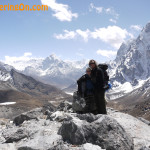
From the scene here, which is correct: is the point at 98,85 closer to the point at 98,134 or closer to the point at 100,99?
the point at 100,99

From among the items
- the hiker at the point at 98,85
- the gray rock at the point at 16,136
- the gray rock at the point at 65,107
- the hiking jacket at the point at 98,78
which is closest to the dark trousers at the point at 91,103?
the hiker at the point at 98,85

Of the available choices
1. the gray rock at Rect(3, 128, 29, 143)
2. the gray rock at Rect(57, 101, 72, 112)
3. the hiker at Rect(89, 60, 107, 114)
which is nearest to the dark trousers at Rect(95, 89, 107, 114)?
the hiker at Rect(89, 60, 107, 114)

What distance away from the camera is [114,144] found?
10227mm

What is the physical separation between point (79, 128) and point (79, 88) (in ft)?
11.1

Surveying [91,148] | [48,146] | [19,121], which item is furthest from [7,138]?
[19,121]

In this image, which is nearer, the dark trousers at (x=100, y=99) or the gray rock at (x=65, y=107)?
the dark trousers at (x=100, y=99)

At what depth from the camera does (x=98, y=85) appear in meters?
12.9

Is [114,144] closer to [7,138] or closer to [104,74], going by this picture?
[104,74]

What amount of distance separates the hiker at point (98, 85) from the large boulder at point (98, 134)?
1.84 metres

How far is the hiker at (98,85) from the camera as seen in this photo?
504 inches

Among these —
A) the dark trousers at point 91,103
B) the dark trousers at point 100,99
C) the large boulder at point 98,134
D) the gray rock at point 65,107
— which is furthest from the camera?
the gray rock at point 65,107

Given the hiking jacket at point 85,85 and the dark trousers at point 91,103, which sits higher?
the hiking jacket at point 85,85

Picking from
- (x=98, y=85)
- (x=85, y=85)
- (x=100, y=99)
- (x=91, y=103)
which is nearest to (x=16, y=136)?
(x=91, y=103)

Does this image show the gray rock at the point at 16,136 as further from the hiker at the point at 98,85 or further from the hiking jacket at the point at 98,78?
the hiking jacket at the point at 98,78
